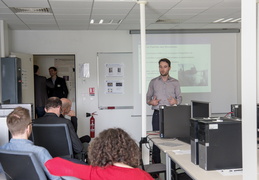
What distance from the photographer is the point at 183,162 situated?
269cm

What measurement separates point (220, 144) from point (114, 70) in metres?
4.73

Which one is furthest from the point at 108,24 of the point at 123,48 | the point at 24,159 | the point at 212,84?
the point at 24,159

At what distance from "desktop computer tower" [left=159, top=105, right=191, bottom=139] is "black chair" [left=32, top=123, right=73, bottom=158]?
3.73 ft

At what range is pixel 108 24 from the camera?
20.7 ft

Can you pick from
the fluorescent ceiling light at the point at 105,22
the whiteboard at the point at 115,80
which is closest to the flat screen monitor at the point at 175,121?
the fluorescent ceiling light at the point at 105,22

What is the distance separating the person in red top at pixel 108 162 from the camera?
1482mm

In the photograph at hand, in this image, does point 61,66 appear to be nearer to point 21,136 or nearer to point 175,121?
point 175,121

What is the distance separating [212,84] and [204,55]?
2.21 feet

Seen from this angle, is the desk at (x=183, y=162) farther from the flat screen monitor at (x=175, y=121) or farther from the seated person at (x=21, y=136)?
the seated person at (x=21, y=136)

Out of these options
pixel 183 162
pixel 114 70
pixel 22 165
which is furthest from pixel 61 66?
pixel 22 165

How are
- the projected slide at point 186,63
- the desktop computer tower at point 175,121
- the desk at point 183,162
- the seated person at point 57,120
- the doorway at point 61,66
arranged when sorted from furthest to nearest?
1. the doorway at point 61,66
2. the projected slide at point 186,63
3. the desktop computer tower at point 175,121
4. the seated person at point 57,120
5. the desk at point 183,162

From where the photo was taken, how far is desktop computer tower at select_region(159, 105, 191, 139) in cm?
373

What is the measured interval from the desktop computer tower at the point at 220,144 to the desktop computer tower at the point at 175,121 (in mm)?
1207

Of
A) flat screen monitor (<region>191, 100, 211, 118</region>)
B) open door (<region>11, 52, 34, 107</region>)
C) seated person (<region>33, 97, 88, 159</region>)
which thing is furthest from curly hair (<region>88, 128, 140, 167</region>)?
open door (<region>11, 52, 34, 107</region>)
